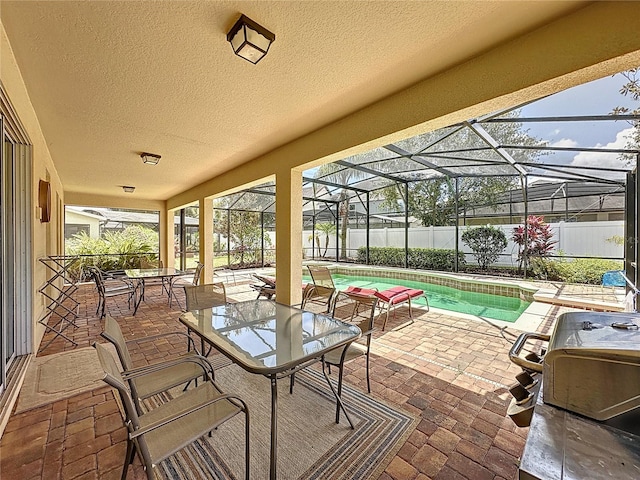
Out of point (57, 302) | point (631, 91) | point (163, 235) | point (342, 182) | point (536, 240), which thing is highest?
point (342, 182)

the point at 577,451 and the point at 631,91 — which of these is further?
the point at 631,91

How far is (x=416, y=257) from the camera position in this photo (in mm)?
9609

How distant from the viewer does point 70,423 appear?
6.57ft

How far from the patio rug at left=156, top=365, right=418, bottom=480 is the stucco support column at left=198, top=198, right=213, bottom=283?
4.47 m

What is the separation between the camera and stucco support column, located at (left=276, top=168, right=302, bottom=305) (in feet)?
11.8

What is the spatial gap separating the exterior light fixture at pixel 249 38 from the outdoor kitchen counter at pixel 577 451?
2.27 m

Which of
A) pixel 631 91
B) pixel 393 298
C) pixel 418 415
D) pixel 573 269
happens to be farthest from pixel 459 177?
pixel 418 415

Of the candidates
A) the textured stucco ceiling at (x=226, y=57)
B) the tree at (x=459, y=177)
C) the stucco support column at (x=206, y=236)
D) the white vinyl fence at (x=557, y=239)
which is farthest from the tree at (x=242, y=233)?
the textured stucco ceiling at (x=226, y=57)

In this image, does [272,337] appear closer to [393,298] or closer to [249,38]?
[249,38]

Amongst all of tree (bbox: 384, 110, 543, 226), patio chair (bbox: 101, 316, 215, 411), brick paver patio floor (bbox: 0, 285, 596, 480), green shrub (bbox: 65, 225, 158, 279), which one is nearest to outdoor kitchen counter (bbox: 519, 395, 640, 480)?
brick paver patio floor (bbox: 0, 285, 596, 480)

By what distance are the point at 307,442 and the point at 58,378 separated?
2.57 metres

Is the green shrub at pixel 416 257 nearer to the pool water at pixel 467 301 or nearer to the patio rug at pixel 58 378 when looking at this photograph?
the pool water at pixel 467 301

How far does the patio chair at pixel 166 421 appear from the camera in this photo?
116 centimetres

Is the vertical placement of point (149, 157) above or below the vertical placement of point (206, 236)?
above
